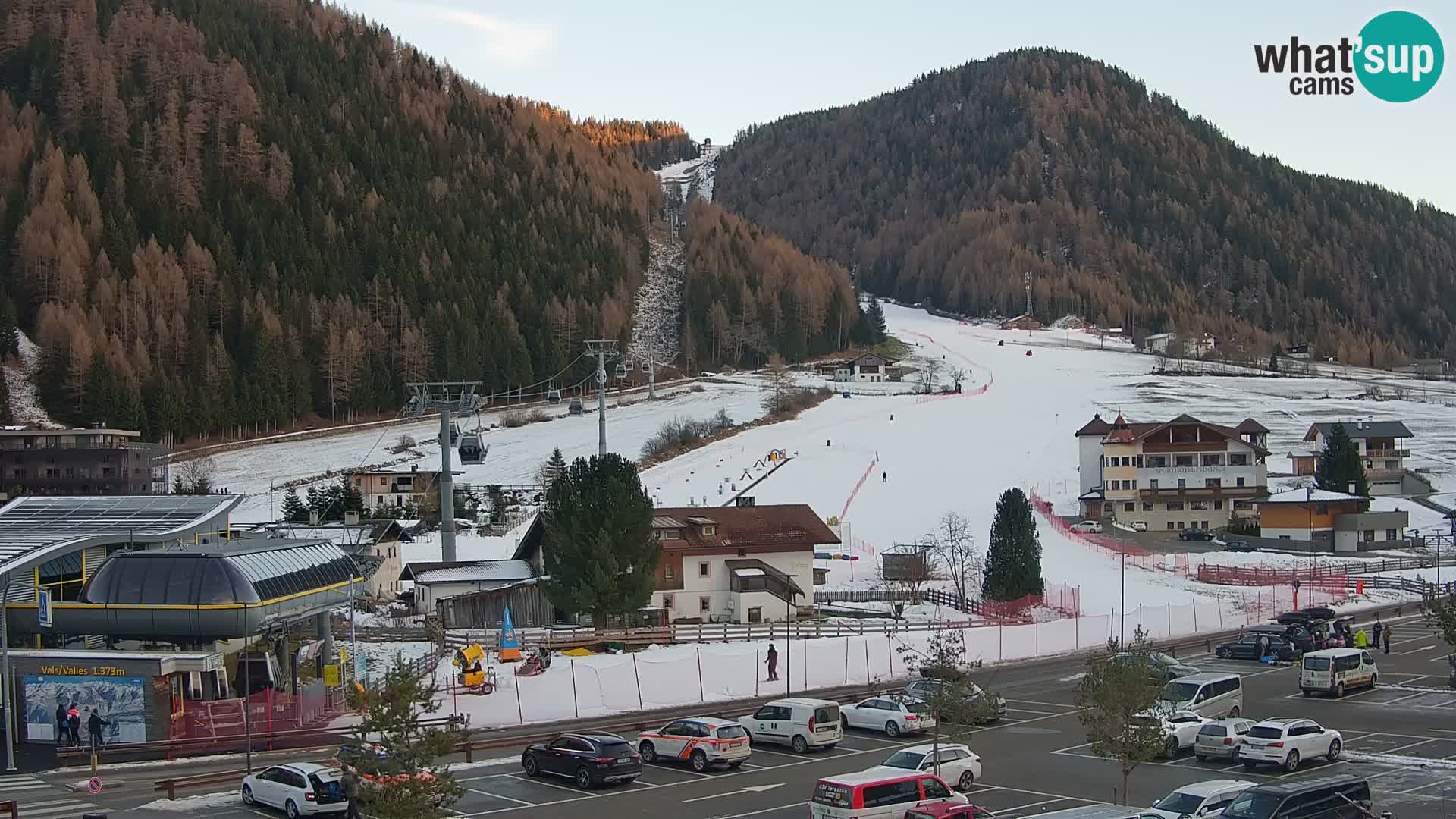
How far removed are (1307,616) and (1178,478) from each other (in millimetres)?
31663

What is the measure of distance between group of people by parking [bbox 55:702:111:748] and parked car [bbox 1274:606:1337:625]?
33324mm

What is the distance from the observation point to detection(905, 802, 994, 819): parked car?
20406mm

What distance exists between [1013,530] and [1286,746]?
24.4 metres

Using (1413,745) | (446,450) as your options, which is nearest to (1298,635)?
(1413,745)

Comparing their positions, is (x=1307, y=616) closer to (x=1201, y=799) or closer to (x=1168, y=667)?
(x=1168, y=667)

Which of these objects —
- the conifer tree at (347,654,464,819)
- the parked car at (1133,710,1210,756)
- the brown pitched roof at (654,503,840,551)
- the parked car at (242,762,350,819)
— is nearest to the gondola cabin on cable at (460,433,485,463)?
the brown pitched roof at (654,503,840,551)

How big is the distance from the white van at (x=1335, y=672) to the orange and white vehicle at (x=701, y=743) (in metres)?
14.2

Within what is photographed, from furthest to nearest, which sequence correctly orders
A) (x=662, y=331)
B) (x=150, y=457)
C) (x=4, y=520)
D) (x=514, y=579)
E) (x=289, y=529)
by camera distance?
(x=662, y=331)
(x=150, y=457)
(x=289, y=529)
(x=514, y=579)
(x=4, y=520)

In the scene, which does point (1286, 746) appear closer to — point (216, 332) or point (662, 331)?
point (216, 332)

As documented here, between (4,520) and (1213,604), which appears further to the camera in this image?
(1213,604)

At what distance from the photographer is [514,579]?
4709 centimetres

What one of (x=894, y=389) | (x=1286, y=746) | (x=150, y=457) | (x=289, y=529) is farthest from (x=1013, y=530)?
(x=894, y=389)

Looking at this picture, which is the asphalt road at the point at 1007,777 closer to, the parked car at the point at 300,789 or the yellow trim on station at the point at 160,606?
the parked car at the point at 300,789

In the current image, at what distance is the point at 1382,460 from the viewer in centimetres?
8656
